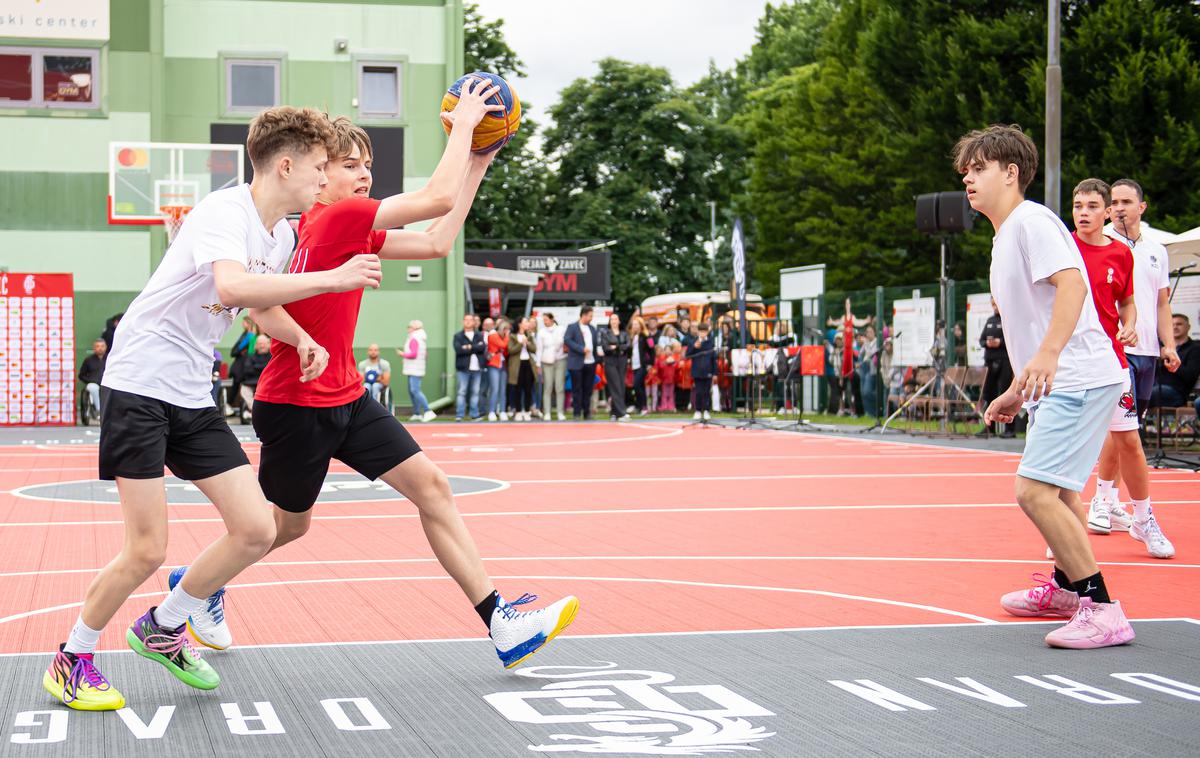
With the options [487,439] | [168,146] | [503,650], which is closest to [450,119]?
[503,650]

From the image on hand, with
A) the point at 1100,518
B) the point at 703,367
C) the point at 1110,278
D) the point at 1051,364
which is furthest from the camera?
the point at 703,367

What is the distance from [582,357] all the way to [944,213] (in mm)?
9064

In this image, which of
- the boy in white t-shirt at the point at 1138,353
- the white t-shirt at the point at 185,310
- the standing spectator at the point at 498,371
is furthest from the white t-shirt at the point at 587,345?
the white t-shirt at the point at 185,310

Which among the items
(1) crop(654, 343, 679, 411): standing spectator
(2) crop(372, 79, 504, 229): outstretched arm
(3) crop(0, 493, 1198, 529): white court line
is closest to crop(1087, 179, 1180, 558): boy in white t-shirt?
(3) crop(0, 493, 1198, 529): white court line

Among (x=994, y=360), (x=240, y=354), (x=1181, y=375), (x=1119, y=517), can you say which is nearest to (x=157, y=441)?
(x=1119, y=517)

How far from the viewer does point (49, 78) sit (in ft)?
90.7

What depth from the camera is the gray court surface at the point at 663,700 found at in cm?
438

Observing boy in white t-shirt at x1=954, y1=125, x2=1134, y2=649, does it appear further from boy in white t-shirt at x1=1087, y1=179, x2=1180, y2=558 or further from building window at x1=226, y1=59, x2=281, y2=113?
building window at x1=226, y1=59, x2=281, y2=113

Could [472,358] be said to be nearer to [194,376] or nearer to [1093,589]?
[1093,589]

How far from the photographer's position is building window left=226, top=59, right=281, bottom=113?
2886 cm

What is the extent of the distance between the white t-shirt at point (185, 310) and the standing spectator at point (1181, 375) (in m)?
13.1

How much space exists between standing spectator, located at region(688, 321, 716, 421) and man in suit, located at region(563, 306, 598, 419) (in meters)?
2.02

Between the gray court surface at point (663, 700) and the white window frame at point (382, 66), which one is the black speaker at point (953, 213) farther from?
the gray court surface at point (663, 700)

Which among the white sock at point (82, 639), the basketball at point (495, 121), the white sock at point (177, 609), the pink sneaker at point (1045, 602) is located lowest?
the pink sneaker at point (1045, 602)
